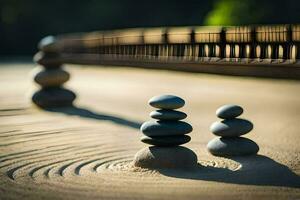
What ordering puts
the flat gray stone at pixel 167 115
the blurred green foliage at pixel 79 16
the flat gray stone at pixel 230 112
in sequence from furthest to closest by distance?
the blurred green foliage at pixel 79 16
the flat gray stone at pixel 230 112
the flat gray stone at pixel 167 115

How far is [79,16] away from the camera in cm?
4219

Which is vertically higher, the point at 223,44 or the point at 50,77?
the point at 223,44

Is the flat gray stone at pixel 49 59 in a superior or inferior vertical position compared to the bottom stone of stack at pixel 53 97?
superior

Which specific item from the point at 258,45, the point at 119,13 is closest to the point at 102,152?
the point at 258,45

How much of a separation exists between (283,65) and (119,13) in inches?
1256

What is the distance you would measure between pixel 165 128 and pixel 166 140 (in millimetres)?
157

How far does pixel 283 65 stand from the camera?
9.14 meters

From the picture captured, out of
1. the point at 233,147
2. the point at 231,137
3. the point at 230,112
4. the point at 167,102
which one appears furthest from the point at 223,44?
the point at 167,102

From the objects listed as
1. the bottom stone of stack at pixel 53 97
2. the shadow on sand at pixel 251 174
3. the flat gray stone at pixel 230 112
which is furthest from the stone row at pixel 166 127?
the bottom stone of stack at pixel 53 97

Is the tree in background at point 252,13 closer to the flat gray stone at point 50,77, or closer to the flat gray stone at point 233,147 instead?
the flat gray stone at point 50,77

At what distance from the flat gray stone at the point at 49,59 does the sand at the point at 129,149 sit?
117cm

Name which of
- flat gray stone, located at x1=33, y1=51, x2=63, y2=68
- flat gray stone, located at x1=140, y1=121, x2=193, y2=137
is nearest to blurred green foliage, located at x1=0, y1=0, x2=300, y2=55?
flat gray stone, located at x1=33, y1=51, x2=63, y2=68

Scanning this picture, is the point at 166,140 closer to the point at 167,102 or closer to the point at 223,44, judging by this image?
the point at 167,102

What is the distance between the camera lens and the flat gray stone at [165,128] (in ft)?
24.7
